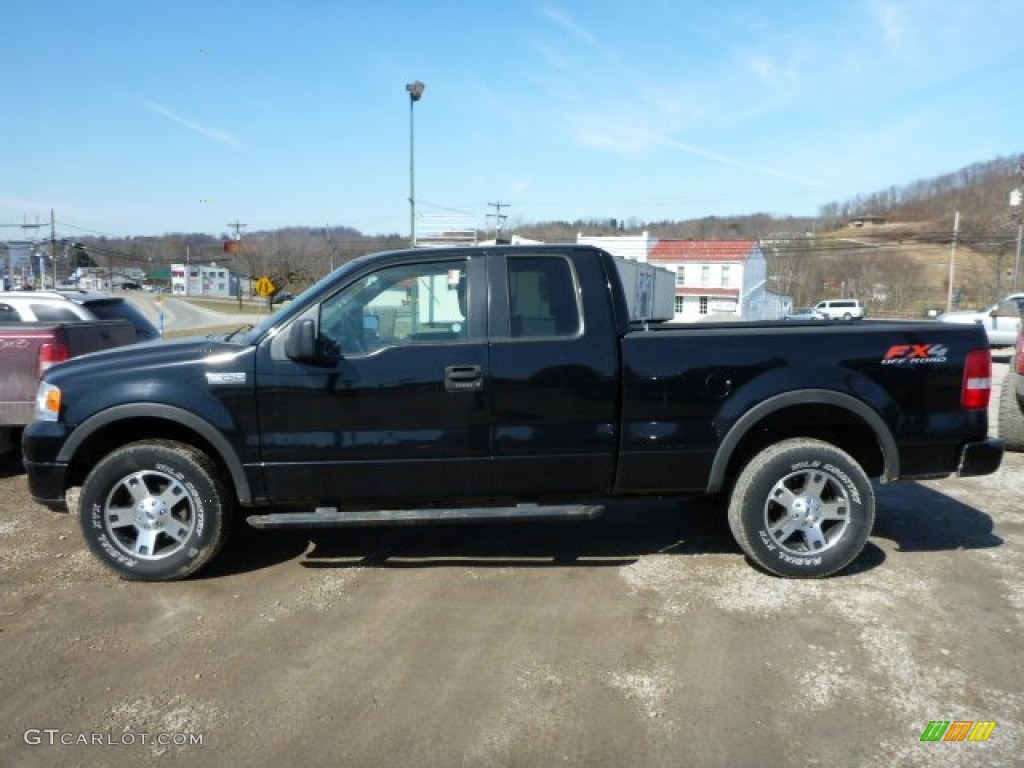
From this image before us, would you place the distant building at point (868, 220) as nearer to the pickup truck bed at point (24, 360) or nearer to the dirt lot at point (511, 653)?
the dirt lot at point (511, 653)

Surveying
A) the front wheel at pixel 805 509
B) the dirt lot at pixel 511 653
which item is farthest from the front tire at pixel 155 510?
the front wheel at pixel 805 509

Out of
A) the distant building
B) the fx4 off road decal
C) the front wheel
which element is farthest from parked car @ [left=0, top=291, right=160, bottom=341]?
the distant building

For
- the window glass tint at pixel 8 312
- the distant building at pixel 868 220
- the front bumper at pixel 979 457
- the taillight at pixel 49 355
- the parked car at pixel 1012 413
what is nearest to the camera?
the front bumper at pixel 979 457

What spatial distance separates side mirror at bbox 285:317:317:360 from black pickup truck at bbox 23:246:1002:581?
0.04 feet

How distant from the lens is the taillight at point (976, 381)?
4309mm

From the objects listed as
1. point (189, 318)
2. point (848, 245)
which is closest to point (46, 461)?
point (189, 318)

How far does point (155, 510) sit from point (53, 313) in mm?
5326

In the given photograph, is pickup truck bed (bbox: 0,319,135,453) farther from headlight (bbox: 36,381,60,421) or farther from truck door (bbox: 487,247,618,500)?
truck door (bbox: 487,247,618,500)

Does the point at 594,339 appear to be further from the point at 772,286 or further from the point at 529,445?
the point at 772,286

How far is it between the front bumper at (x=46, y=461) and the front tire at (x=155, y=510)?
18 centimetres

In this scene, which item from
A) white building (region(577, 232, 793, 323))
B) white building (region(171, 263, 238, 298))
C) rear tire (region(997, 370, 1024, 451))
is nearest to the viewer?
rear tire (region(997, 370, 1024, 451))

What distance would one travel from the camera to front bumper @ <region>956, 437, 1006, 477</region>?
171 inches

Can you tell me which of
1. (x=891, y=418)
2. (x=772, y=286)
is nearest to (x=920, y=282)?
(x=772, y=286)

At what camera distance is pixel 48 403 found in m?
4.22
